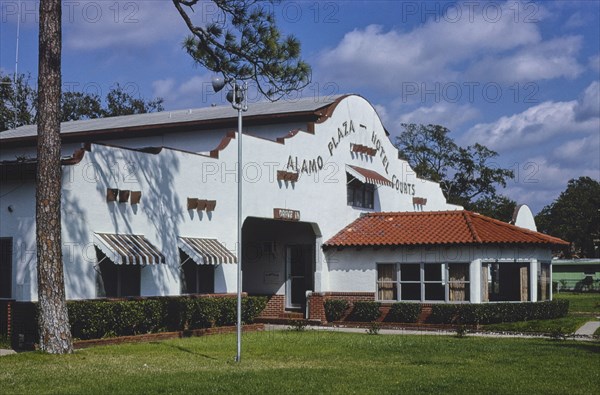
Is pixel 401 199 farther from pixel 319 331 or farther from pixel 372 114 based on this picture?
pixel 319 331

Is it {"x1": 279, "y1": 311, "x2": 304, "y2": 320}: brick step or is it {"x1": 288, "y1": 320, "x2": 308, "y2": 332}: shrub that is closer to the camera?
{"x1": 288, "y1": 320, "x2": 308, "y2": 332}: shrub

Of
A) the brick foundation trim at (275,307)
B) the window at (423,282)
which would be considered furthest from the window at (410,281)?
the brick foundation trim at (275,307)

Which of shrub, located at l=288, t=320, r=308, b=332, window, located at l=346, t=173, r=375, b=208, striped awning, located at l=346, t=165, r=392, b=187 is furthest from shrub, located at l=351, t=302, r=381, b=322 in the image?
striped awning, located at l=346, t=165, r=392, b=187

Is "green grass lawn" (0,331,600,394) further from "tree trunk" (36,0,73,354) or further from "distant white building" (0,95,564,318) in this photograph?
"distant white building" (0,95,564,318)

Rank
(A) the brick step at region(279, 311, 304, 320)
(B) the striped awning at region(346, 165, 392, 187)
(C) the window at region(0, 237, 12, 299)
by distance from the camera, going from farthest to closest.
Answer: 1. (B) the striped awning at region(346, 165, 392, 187)
2. (A) the brick step at region(279, 311, 304, 320)
3. (C) the window at region(0, 237, 12, 299)

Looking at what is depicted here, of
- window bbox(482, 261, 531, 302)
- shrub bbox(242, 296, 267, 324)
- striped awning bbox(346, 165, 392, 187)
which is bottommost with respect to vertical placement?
shrub bbox(242, 296, 267, 324)

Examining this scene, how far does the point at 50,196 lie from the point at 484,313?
1501 centimetres

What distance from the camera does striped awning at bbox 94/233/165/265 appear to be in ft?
66.4

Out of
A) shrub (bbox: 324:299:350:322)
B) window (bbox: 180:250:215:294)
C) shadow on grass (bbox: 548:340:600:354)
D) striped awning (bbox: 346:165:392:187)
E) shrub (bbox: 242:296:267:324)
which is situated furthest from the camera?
striped awning (bbox: 346:165:392:187)

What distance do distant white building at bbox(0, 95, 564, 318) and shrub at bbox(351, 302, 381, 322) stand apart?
570mm

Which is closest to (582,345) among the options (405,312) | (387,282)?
(405,312)

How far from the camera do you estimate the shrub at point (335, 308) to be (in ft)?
95.8

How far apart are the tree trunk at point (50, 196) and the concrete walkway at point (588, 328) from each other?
46.3ft

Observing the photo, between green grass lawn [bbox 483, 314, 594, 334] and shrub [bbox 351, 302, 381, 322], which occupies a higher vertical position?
shrub [bbox 351, 302, 381, 322]
